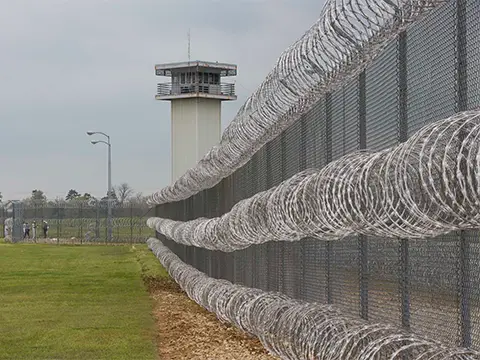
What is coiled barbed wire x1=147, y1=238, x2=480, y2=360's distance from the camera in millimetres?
4754

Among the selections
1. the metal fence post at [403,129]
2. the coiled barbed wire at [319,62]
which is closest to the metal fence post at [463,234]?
the coiled barbed wire at [319,62]

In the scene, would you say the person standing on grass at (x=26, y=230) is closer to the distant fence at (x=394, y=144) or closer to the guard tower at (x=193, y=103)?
the guard tower at (x=193, y=103)

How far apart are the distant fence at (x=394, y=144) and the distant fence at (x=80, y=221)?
133 feet

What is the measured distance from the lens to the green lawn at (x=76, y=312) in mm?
10664

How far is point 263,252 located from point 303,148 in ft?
8.56

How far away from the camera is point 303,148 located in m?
8.54

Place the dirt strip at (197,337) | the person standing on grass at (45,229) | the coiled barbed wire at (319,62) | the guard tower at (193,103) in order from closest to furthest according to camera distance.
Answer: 1. the coiled barbed wire at (319,62)
2. the dirt strip at (197,337)
3. the guard tower at (193,103)
4. the person standing on grass at (45,229)

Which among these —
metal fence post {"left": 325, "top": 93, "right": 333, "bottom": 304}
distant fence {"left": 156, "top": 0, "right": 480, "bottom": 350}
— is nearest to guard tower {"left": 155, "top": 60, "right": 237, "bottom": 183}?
distant fence {"left": 156, "top": 0, "right": 480, "bottom": 350}

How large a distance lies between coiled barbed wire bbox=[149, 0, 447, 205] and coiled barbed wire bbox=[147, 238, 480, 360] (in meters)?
1.66

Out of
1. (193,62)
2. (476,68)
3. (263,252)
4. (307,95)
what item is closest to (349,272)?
(307,95)

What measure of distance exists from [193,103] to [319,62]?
40.1 metres

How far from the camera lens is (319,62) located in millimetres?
6734

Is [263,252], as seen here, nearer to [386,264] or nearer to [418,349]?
[386,264]

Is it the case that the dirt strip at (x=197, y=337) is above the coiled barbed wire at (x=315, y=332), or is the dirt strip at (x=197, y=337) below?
below
